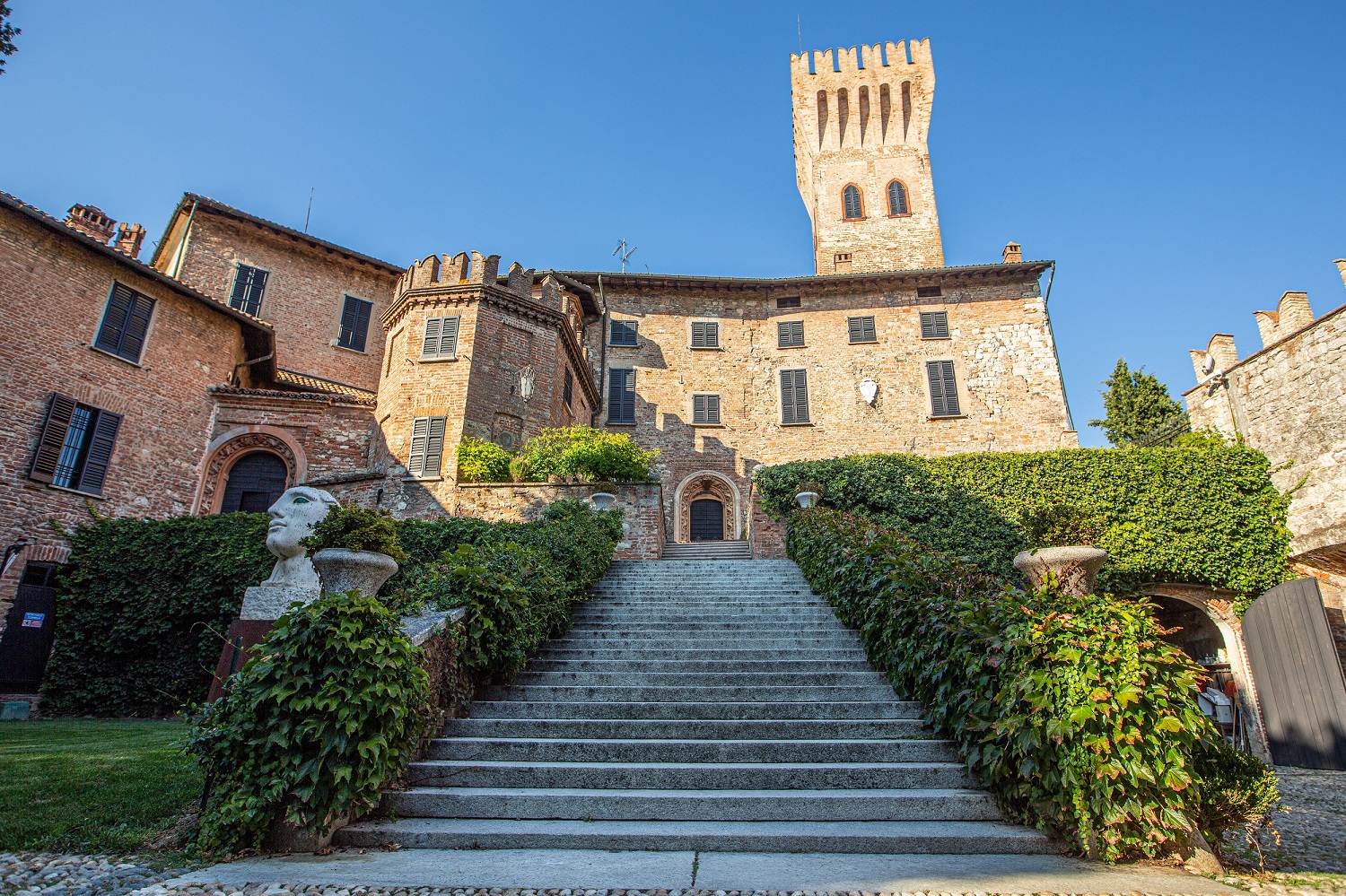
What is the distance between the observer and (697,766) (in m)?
5.07

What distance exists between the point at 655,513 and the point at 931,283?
14.6m

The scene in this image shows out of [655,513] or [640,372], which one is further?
[640,372]

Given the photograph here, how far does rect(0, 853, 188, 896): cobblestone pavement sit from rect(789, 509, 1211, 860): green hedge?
16.2ft

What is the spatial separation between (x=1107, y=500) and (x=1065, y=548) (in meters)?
11.1

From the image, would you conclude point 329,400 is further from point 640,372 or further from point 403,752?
point 403,752

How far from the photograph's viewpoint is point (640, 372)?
2356 centimetres

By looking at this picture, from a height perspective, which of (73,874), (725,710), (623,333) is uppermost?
(623,333)

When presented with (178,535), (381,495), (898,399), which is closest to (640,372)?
(898,399)

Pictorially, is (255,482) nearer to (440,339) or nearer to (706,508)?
(440,339)

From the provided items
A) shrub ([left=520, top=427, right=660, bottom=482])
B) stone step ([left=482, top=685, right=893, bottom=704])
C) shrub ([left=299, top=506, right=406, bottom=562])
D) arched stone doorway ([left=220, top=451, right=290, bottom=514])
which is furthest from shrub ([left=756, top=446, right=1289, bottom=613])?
arched stone doorway ([left=220, top=451, right=290, bottom=514])

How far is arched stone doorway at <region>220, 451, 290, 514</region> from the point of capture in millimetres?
17156

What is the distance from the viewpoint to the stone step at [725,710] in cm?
617

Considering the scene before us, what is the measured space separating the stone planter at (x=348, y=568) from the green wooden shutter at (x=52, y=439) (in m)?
11.7

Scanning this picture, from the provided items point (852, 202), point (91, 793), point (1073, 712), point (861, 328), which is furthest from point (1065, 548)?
point (852, 202)
